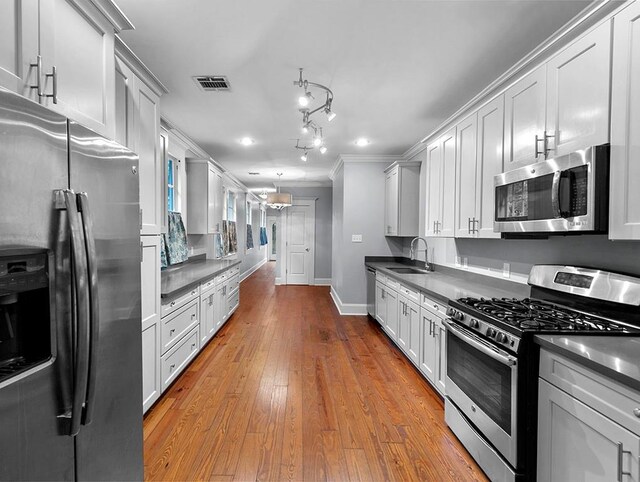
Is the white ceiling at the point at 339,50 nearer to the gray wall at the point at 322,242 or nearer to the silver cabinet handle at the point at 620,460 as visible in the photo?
the silver cabinet handle at the point at 620,460

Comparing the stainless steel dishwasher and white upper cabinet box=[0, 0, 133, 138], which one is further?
the stainless steel dishwasher

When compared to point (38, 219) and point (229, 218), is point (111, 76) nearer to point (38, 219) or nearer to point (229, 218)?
point (38, 219)

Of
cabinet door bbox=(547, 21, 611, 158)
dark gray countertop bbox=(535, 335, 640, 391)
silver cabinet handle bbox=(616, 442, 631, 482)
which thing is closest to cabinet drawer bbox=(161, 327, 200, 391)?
dark gray countertop bbox=(535, 335, 640, 391)

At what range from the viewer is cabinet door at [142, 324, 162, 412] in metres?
2.34

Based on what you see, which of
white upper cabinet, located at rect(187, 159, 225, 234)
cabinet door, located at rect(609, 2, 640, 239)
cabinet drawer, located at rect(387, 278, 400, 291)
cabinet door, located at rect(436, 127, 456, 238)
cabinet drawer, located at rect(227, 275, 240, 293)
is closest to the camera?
cabinet door, located at rect(609, 2, 640, 239)

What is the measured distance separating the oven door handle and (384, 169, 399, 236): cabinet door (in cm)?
279

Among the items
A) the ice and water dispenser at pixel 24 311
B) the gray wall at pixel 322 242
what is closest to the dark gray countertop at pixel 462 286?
the ice and water dispenser at pixel 24 311

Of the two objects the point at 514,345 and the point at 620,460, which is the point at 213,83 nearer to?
the point at 514,345

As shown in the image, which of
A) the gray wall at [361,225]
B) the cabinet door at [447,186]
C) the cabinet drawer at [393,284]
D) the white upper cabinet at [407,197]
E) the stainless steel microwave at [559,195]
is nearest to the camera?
the stainless steel microwave at [559,195]

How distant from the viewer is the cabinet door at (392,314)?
380cm

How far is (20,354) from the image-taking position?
3.24 feet

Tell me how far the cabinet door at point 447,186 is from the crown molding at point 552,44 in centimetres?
23

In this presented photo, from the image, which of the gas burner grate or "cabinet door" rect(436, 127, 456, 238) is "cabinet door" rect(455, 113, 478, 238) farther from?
the gas burner grate

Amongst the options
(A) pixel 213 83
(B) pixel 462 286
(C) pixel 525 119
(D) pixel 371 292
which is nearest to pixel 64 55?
(A) pixel 213 83
